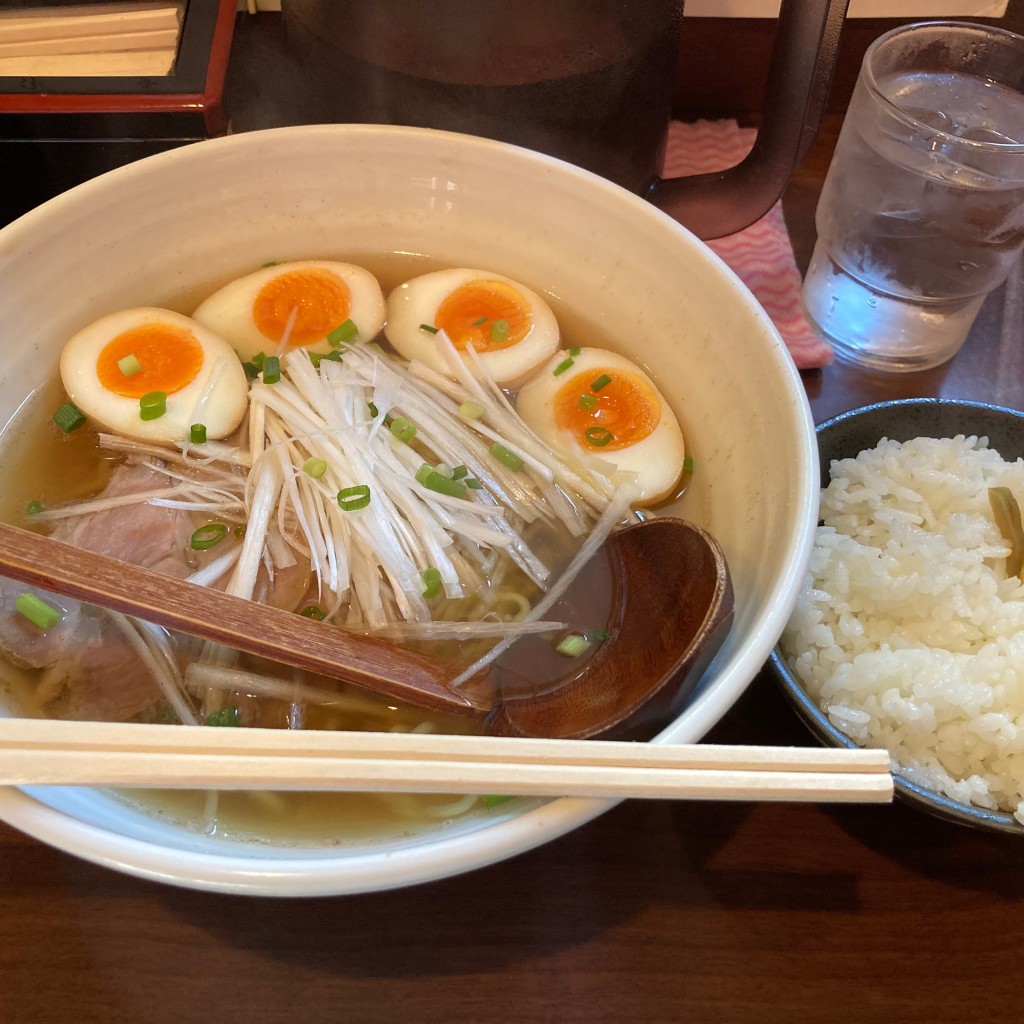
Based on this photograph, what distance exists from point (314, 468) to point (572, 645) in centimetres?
53

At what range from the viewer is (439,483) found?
56.2 inches

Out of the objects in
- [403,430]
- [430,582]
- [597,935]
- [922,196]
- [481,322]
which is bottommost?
[597,935]

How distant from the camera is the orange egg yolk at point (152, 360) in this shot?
1.45 metres

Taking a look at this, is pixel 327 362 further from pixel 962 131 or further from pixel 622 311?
pixel 962 131

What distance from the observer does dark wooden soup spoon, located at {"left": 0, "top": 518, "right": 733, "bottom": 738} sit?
39.3 inches

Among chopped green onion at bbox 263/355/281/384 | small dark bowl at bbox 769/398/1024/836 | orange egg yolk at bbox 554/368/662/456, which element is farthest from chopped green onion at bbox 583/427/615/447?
chopped green onion at bbox 263/355/281/384

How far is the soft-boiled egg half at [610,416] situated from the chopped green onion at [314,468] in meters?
0.39

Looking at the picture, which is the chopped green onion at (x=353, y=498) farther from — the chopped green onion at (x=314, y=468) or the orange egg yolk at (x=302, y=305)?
the orange egg yolk at (x=302, y=305)

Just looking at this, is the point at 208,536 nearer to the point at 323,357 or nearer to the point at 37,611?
the point at 37,611

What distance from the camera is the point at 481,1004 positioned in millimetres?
1011

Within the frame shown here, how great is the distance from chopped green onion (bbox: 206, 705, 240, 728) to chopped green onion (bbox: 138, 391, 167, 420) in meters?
0.54

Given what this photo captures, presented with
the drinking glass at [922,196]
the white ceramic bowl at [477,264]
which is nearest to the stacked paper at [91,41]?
the white ceramic bowl at [477,264]

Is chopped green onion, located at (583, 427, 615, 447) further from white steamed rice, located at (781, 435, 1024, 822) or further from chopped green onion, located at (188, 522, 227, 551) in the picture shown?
chopped green onion, located at (188, 522, 227, 551)

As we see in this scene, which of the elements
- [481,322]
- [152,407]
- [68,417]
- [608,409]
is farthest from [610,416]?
[68,417]
